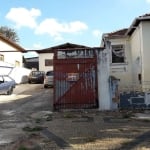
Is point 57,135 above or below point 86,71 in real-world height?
below

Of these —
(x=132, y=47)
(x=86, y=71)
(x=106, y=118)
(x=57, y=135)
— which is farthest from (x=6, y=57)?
(x=57, y=135)

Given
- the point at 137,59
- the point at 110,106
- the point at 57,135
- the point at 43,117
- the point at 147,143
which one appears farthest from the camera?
the point at 137,59

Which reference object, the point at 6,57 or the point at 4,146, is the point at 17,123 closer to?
the point at 4,146

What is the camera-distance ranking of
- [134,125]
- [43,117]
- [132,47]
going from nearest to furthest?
[134,125]
[43,117]
[132,47]

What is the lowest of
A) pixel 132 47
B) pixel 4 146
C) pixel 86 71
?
pixel 4 146

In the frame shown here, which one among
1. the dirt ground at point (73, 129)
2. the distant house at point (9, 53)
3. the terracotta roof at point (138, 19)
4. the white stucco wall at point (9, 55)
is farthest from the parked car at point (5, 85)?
the white stucco wall at point (9, 55)

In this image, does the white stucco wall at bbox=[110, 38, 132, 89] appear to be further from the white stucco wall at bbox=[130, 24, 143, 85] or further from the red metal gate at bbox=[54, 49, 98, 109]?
the red metal gate at bbox=[54, 49, 98, 109]

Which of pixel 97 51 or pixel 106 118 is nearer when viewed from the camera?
pixel 106 118

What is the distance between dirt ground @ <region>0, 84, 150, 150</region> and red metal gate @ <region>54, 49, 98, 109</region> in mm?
499

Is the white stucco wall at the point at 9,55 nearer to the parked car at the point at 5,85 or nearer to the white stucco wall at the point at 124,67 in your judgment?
the parked car at the point at 5,85

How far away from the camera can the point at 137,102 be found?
60.7 feet

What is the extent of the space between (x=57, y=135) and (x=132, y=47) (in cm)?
1631

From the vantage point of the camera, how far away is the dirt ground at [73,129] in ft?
35.2

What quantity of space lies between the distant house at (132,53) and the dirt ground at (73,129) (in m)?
5.10
